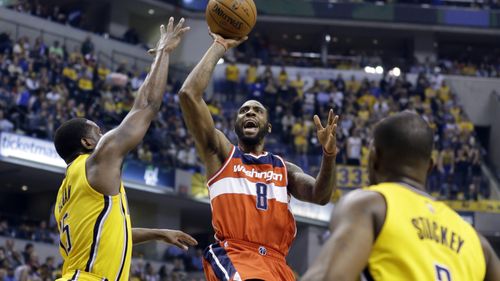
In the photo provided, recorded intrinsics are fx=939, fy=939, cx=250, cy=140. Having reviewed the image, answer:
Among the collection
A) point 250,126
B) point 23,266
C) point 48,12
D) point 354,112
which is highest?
point 250,126

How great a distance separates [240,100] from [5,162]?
10525 millimetres

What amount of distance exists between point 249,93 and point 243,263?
949 inches

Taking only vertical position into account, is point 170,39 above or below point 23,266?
above

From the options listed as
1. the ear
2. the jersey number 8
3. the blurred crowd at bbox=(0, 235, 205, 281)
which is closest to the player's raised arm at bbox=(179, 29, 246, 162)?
the jersey number 8

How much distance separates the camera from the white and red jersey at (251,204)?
688 cm

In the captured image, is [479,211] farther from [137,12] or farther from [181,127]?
[137,12]

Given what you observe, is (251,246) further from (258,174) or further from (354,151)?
(354,151)

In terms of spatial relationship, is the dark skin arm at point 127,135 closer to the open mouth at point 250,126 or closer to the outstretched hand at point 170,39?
the outstretched hand at point 170,39

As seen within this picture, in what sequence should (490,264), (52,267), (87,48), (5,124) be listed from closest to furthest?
1. (490,264)
2. (52,267)
3. (5,124)
4. (87,48)

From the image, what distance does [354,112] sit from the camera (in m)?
30.5

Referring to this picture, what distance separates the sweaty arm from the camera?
3.64m

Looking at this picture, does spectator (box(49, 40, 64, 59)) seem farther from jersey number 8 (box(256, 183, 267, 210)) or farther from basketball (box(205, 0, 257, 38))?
jersey number 8 (box(256, 183, 267, 210))

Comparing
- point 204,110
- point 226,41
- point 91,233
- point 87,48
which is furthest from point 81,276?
point 87,48

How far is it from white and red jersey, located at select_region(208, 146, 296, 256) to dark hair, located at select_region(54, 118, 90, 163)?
1.06 m
